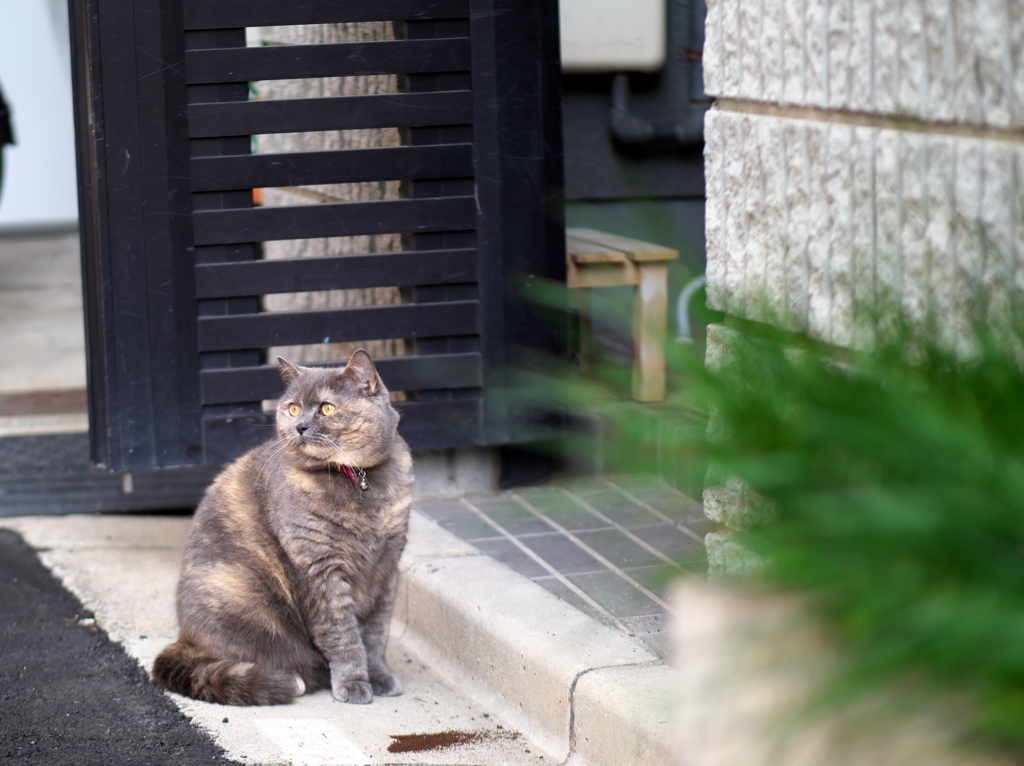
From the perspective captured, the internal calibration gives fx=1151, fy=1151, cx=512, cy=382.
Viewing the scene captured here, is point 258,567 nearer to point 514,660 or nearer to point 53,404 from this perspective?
point 514,660

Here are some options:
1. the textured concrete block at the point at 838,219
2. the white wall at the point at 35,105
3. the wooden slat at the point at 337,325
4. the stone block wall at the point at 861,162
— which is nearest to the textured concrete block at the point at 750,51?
the stone block wall at the point at 861,162

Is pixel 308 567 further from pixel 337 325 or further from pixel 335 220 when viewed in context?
pixel 335 220

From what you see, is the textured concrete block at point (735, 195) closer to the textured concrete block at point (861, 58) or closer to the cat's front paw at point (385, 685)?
the textured concrete block at point (861, 58)

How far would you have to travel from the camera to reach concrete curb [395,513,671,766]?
250cm

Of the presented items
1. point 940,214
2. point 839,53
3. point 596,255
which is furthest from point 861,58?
point 596,255

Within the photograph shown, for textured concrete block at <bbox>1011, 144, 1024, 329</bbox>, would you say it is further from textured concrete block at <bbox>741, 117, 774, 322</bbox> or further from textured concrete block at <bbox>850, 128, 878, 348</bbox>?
textured concrete block at <bbox>741, 117, 774, 322</bbox>

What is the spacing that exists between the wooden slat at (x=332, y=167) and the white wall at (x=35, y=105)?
674cm

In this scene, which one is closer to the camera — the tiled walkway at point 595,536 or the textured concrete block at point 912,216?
the textured concrete block at point 912,216

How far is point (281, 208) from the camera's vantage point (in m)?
3.84

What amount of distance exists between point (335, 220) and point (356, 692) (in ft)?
5.26

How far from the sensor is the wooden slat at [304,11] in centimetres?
366

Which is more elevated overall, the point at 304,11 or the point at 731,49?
the point at 304,11

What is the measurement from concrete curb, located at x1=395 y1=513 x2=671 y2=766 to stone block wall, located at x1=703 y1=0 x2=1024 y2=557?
0.62 meters

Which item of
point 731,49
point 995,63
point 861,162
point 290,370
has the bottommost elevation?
point 290,370
